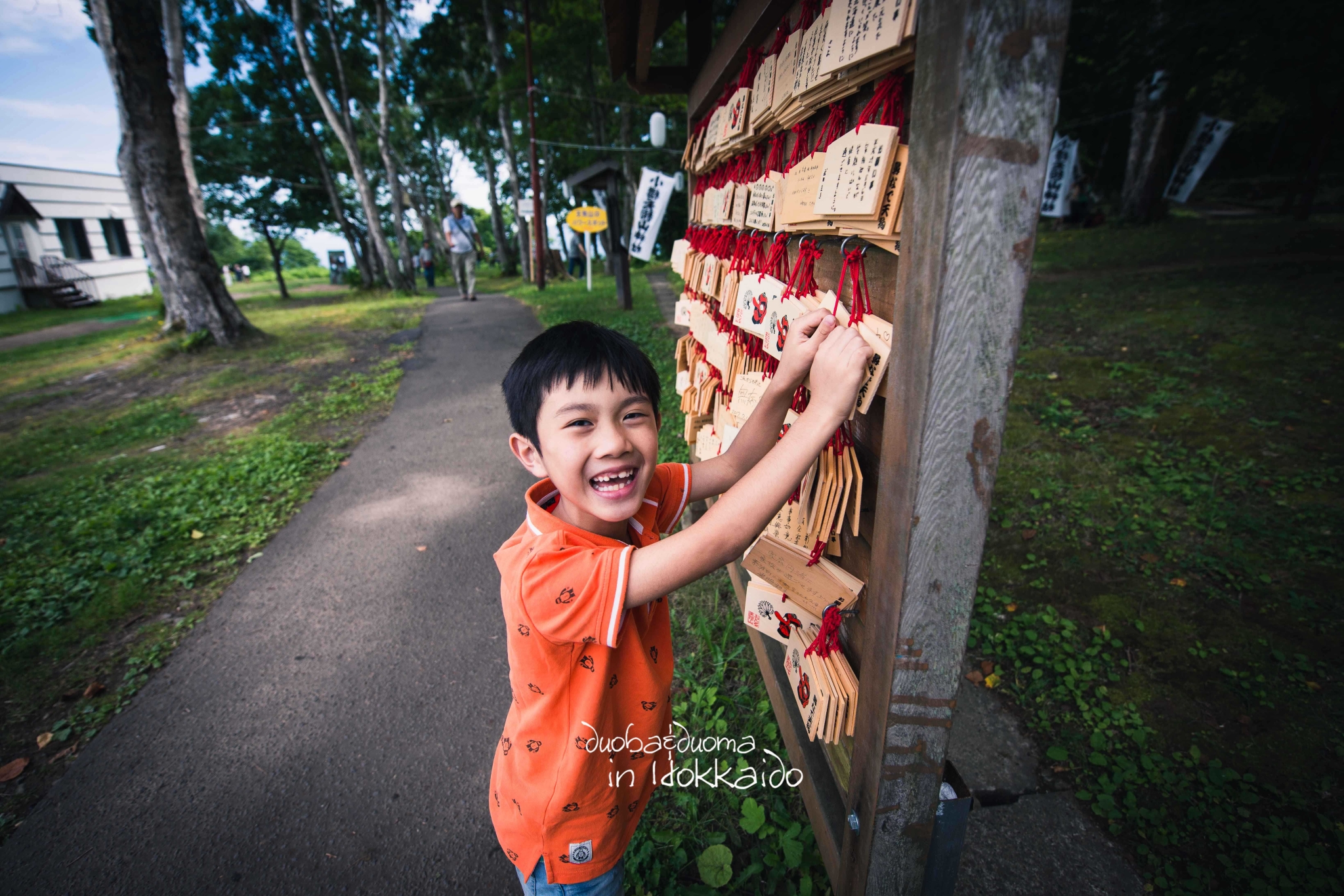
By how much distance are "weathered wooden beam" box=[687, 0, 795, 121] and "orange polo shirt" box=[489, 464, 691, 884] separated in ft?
4.24

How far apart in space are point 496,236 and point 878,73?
24255mm

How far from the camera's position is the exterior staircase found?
1900 cm

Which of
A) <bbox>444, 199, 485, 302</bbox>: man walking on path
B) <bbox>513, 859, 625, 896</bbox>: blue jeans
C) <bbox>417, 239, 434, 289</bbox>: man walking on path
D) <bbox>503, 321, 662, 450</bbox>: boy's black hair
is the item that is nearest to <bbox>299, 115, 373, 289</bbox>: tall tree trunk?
<bbox>417, 239, 434, 289</bbox>: man walking on path

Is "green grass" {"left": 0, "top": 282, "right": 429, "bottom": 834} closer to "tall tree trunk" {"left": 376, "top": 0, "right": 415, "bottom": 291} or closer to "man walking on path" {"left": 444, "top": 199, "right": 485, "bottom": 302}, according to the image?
"man walking on path" {"left": 444, "top": 199, "right": 485, "bottom": 302}

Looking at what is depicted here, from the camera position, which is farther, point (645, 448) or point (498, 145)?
point (498, 145)

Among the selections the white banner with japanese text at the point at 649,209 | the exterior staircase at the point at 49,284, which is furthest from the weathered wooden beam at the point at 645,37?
the exterior staircase at the point at 49,284

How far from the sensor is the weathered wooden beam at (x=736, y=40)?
1489mm

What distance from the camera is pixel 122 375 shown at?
791cm

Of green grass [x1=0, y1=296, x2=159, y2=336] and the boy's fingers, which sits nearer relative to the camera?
the boy's fingers

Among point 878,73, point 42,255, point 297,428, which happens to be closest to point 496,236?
point 42,255

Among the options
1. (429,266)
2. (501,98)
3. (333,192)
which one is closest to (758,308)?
(501,98)

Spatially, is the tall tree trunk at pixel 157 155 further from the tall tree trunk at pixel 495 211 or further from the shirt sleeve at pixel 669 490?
the tall tree trunk at pixel 495 211

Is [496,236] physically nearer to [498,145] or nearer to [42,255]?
[498,145]

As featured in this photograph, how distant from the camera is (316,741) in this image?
2213mm
